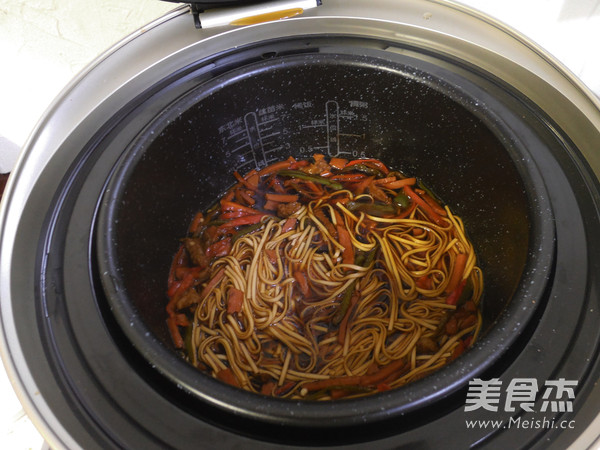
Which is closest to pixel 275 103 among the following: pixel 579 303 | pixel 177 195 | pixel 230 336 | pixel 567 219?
pixel 177 195

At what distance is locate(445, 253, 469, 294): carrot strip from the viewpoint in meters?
1.95

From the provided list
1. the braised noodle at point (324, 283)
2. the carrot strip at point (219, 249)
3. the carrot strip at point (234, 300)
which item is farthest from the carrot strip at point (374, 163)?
the carrot strip at point (234, 300)

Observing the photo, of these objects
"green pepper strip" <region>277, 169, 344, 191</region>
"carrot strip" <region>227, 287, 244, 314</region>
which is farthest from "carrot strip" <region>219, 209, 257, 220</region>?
"carrot strip" <region>227, 287, 244, 314</region>

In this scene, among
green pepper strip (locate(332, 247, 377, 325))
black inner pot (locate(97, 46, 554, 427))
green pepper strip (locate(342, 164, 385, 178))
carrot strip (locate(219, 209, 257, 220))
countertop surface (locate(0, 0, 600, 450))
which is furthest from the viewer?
countertop surface (locate(0, 0, 600, 450))

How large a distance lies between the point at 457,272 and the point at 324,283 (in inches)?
21.5

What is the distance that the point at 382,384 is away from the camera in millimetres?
1598

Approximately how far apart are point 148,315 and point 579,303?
1.41 meters

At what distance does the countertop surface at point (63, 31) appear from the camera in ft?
9.20

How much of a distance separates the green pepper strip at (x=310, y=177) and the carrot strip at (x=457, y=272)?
622 millimetres

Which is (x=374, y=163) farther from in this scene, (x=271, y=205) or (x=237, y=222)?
(x=237, y=222)

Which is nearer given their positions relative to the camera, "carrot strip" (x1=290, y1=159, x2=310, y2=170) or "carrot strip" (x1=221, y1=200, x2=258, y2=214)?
"carrot strip" (x1=221, y1=200, x2=258, y2=214)

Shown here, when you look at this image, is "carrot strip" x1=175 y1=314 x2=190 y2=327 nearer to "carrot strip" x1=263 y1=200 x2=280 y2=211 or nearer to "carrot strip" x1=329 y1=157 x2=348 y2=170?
"carrot strip" x1=263 y1=200 x2=280 y2=211

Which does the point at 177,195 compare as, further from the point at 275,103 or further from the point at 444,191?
the point at 444,191

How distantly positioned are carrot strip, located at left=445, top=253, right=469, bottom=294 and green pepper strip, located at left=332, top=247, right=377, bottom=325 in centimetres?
33
